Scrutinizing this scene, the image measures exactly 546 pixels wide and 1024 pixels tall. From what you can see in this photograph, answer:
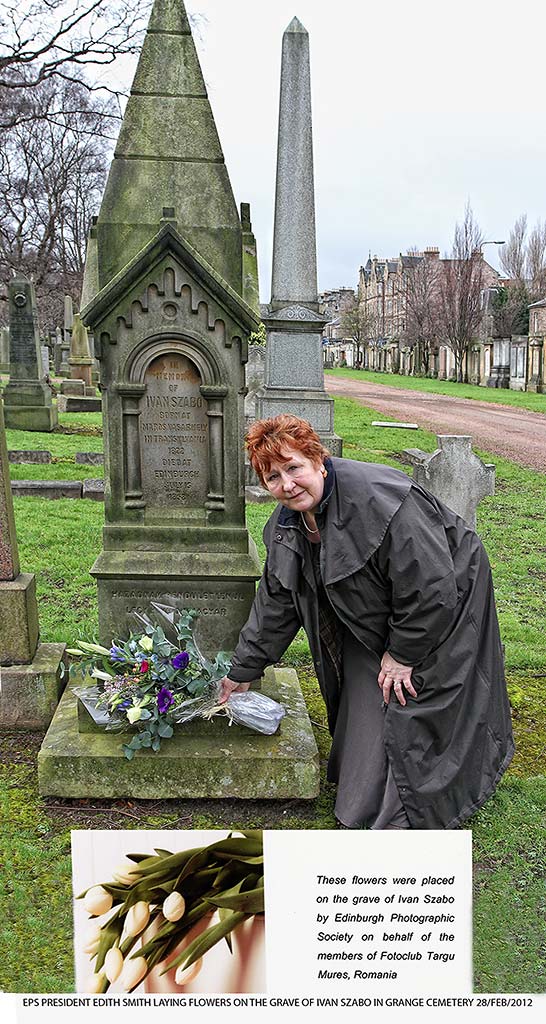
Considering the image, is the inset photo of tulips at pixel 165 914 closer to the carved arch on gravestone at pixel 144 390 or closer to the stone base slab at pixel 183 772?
the stone base slab at pixel 183 772

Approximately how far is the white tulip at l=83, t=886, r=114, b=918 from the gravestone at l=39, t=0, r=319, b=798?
1313 millimetres

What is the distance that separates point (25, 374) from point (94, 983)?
50.6ft

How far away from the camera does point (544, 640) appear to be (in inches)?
236

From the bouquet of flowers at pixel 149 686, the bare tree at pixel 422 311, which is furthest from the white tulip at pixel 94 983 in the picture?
the bare tree at pixel 422 311

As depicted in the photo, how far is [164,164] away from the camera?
3.97 metres

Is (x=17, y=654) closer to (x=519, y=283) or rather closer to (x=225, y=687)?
(x=225, y=687)

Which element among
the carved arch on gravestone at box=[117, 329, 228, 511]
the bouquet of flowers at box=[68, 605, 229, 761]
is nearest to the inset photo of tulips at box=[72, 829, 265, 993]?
the bouquet of flowers at box=[68, 605, 229, 761]

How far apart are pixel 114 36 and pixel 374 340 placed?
54.3 m

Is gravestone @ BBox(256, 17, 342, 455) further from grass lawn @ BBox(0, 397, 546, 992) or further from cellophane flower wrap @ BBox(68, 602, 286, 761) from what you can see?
cellophane flower wrap @ BBox(68, 602, 286, 761)

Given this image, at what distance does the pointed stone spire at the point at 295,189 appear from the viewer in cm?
1090

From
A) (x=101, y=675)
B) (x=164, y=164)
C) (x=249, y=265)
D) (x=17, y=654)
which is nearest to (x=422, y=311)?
(x=249, y=265)

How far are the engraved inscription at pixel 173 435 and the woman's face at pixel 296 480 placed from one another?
1.02 metres

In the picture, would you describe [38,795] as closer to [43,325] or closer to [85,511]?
[85,511]

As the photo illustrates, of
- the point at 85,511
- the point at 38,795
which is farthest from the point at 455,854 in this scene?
the point at 85,511
